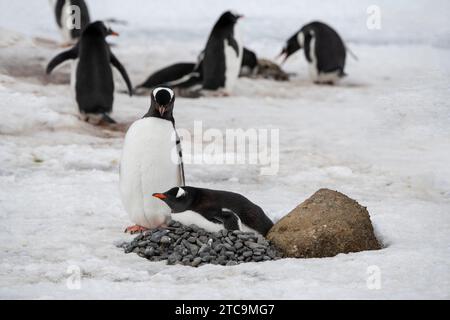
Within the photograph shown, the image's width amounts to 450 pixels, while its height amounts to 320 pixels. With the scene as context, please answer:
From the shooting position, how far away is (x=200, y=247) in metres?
3.96

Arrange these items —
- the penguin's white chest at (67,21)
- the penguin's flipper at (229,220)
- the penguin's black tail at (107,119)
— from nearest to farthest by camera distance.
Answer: the penguin's flipper at (229,220), the penguin's black tail at (107,119), the penguin's white chest at (67,21)

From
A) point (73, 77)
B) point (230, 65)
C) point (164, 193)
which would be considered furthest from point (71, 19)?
point (164, 193)

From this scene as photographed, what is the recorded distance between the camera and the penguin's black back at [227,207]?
418 centimetres

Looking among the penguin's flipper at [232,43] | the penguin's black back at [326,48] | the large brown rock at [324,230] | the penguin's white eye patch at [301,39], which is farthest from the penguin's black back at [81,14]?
the large brown rock at [324,230]

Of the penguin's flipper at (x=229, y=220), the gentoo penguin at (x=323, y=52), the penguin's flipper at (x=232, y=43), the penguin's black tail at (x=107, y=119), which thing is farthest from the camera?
the gentoo penguin at (x=323, y=52)

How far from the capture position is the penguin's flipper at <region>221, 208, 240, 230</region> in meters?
4.11

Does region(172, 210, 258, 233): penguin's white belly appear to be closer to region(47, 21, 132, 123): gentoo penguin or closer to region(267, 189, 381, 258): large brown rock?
region(267, 189, 381, 258): large brown rock

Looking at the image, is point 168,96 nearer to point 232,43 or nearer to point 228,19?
point 232,43

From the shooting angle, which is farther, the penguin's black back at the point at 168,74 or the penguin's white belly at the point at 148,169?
the penguin's black back at the point at 168,74

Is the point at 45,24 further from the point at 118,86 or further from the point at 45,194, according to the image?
the point at 45,194

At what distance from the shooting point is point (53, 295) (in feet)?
10.7

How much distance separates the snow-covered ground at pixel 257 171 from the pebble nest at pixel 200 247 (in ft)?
0.35

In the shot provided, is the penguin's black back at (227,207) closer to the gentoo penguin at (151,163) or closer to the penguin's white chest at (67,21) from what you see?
the gentoo penguin at (151,163)
